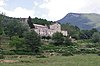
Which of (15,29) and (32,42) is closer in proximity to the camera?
(32,42)

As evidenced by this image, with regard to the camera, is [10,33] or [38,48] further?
[10,33]

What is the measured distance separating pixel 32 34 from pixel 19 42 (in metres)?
7.06

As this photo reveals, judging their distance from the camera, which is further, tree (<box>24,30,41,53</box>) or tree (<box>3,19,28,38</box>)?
tree (<box>3,19,28,38</box>)

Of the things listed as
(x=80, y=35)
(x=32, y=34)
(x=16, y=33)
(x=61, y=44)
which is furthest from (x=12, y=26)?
(x=80, y=35)

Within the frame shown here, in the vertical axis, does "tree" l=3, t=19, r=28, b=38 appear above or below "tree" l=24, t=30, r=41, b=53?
above

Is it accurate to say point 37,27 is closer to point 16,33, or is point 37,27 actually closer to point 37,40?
point 16,33

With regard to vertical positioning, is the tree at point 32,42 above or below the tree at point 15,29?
below

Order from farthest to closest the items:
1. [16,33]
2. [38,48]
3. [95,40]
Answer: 1. [95,40]
2. [16,33]
3. [38,48]

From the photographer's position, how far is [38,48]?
331 feet

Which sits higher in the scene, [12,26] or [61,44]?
[12,26]

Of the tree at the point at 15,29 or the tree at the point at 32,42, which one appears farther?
the tree at the point at 15,29

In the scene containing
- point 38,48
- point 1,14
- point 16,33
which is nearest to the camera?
point 38,48

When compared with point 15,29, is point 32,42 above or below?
below

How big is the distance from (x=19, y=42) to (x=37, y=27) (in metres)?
87.9
